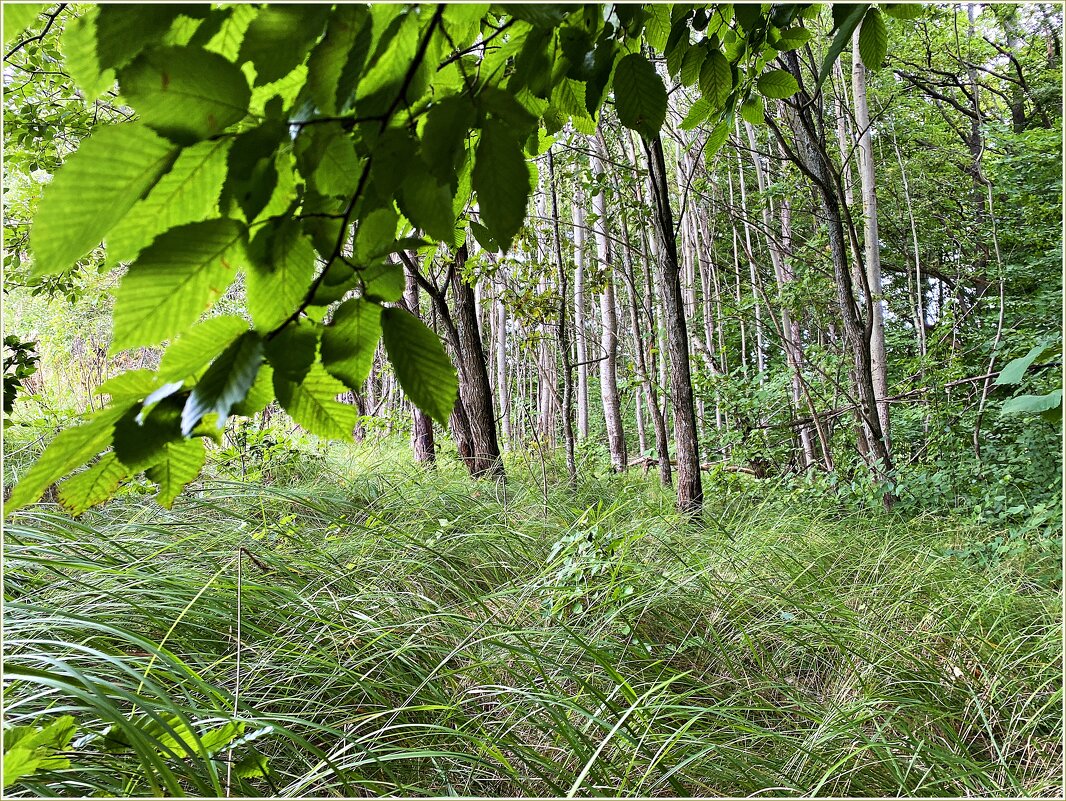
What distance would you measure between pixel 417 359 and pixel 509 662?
137 cm

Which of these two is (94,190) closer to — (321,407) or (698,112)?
(321,407)

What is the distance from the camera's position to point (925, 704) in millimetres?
1453

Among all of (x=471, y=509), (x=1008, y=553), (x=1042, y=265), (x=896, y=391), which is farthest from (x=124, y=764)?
(x=1042, y=265)

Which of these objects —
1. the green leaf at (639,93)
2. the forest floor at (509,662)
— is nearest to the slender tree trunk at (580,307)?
the forest floor at (509,662)

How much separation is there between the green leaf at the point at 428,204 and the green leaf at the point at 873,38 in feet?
3.09

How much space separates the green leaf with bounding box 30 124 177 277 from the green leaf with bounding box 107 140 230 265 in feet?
0.04

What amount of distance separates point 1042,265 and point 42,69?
A: 8.45m

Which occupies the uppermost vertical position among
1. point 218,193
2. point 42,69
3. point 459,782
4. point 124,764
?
point 42,69

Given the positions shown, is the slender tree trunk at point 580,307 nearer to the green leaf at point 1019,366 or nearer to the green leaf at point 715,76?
the green leaf at point 715,76

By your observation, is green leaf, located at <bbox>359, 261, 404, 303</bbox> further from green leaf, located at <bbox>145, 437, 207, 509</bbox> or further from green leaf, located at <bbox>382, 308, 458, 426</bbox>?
green leaf, located at <bbox>145, 437, 207, 509</bbox>

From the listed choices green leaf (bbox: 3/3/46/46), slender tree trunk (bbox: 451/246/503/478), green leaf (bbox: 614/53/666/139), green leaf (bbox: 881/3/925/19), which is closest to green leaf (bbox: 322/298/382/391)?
green leaf (bbox: 3/3/46/46)

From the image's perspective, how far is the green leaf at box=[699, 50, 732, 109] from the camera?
0.92 metres

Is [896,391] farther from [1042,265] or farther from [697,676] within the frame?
[697,676]

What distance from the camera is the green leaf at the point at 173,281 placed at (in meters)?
0.33
